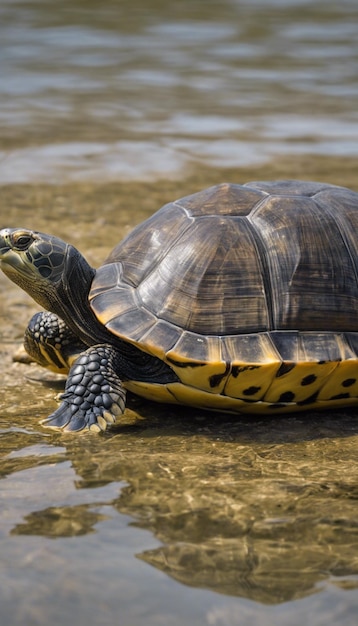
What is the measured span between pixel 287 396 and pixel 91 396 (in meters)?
0.90

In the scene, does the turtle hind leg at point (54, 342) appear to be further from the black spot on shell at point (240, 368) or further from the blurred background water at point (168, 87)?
the blurred background water at point (168, 87)

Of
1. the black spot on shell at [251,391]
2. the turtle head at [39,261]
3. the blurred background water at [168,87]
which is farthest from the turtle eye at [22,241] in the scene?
the blurred background water at [168,87]

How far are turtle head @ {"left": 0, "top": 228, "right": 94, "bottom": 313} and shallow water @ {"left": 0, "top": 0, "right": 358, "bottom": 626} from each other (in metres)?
0.61

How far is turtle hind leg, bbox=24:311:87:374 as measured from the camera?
495 centimetres

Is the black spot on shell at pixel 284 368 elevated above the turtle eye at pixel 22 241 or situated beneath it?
situated beneath

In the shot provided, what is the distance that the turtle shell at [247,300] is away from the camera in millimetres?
4211

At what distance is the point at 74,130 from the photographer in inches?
464

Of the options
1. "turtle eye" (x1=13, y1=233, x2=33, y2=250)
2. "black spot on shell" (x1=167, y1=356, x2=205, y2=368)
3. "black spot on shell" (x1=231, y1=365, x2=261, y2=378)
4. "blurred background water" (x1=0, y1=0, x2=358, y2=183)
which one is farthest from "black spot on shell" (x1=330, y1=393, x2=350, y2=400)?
"blurred background water" (x1=0, y1=0, x2=358, y2=183)

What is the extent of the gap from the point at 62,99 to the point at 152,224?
9.44 m

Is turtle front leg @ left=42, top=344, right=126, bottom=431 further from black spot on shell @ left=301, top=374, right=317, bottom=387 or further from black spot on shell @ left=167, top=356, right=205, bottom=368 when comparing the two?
black spot on shell @ left=301, top=374, right=317, bottom=387

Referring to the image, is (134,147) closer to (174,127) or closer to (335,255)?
(174,127)

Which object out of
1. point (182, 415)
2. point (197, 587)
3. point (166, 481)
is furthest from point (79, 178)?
point (197, 587)

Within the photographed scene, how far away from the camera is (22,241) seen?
4660 millimetres

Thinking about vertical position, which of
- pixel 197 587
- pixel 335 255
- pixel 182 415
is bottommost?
pixel 182 415
